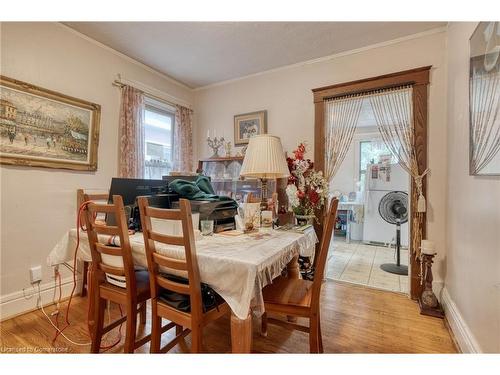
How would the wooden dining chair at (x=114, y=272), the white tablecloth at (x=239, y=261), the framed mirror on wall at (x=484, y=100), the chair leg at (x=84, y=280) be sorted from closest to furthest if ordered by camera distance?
1. the white tablecloth at (x=239, y=261)
2. the framed mirror on wall at (x=484, y=100)
3. the wooden dining chair at (x=114, y=272)
4. the chair leg at (x=84, y=280)

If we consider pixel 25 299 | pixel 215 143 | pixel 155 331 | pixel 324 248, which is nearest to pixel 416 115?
pixel 324 248

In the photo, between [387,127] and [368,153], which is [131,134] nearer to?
[387,127]

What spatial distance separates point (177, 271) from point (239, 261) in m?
0.36

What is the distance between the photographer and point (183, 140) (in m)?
3.48

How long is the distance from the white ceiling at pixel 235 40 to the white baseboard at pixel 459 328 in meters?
2.51

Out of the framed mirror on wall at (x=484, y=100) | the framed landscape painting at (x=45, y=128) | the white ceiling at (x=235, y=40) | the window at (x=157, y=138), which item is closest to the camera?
the framed mirror on wall at (x=484, y=100)

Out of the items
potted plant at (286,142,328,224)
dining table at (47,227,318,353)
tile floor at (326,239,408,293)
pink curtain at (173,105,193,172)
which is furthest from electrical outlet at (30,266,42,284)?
tile floor at (326,239,408,293)

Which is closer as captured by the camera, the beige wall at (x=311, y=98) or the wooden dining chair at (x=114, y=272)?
the wooden dining chair at (x=114, y=272)

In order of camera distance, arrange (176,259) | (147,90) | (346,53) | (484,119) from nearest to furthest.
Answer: (176,259), (484,119), (346,53), (147,90)

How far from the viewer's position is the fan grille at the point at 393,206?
125 inches

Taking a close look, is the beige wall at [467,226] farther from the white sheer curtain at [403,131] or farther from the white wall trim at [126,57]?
the white wall trim at [126,57]

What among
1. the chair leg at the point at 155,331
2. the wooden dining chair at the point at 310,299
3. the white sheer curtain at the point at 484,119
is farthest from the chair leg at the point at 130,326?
the white sheer curtain at the point at 484,119
